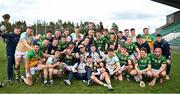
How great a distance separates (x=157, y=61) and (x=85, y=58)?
7.72 feet

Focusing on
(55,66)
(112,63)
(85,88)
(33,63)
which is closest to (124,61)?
(112,63)

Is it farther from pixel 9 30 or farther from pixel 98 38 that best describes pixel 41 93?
pixel 98 38

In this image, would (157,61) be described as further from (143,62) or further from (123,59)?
(123,59)

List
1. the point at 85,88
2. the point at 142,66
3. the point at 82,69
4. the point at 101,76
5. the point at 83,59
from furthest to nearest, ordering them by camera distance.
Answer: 1. the point at 83,59
2. the point at 82,69
3. the point at 142,66
4. the point at 101,76
5. the point at 85,88

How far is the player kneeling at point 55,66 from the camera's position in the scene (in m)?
11.0

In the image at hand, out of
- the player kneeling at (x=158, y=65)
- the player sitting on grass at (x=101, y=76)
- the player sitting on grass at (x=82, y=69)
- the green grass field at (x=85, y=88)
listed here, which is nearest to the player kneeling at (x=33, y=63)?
the green grass field at (x=85, y=88)

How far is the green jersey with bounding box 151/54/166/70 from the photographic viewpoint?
36.9 ft

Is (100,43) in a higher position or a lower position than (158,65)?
higher

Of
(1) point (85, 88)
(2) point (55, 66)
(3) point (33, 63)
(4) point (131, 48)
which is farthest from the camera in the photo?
(4) point (131, 48)

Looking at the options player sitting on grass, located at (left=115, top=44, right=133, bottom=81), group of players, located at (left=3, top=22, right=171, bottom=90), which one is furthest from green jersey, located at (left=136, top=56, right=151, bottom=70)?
player sitting on grass, located at (left=115, top=44, right=133, bottom=81)

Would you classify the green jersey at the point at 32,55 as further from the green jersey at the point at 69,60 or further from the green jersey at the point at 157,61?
the green jersey at the point at 157,61

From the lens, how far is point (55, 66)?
11266mm

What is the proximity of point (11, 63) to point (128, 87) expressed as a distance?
383 cm

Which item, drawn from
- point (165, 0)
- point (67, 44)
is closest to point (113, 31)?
point (67, 44)
